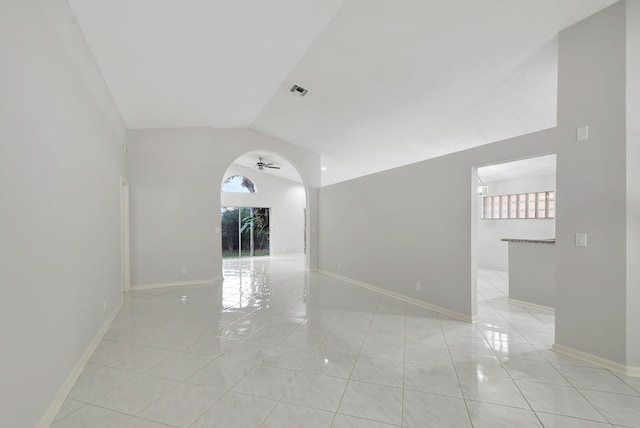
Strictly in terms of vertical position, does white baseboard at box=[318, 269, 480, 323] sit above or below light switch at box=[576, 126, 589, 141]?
below

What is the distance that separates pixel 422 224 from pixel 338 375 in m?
2.67

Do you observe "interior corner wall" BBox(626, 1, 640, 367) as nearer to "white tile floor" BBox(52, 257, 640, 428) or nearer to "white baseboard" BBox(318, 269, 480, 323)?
"white tile floor" BBox(52, 257, 640, 428)

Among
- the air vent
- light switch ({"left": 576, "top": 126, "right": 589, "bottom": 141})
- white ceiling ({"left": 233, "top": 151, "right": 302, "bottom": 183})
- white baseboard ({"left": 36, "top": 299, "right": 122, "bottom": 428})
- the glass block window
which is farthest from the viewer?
white ceiling ({"left": 233, "top": 151, "right": 302, "bottom": 183})

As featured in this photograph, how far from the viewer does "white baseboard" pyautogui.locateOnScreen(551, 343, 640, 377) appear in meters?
2.31

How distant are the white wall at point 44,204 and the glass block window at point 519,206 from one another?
801cm

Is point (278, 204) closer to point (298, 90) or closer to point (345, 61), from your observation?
point (298, 90)

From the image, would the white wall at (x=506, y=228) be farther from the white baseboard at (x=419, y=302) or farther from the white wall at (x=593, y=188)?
the white wall at (x=593, y=188)

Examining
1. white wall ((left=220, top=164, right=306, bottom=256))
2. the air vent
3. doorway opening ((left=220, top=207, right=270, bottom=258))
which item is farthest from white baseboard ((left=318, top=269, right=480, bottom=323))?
doorway opening ((left=220, top=207, right=270, bottom=258))

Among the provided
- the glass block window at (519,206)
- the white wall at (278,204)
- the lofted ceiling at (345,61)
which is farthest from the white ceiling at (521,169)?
the white wall at (278,204)

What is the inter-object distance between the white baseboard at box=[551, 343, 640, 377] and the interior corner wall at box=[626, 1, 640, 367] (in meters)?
0.05

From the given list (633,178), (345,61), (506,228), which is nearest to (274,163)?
(345,61)

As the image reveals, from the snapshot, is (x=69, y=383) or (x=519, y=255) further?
(x=519, y=255)

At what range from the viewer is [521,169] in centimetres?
654

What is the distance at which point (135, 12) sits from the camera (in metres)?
2.43
